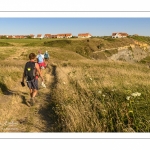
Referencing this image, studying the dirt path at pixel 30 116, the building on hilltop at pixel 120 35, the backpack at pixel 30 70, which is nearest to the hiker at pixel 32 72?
the backpack at pixel 30 70

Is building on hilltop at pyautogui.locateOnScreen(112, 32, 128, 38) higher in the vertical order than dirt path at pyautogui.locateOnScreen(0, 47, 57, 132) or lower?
higher

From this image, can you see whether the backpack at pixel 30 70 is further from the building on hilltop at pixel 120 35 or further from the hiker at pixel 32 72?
the building on hilltop at pixel 120 35

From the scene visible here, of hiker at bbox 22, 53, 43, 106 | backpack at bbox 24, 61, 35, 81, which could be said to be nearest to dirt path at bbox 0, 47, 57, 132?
hiker at bbox 22, 53, 43, 106

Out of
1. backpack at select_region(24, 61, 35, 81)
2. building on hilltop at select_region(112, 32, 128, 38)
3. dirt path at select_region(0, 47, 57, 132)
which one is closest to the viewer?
dirt path at select_region(0, 47, 57, 132)

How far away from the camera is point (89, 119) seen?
540cm

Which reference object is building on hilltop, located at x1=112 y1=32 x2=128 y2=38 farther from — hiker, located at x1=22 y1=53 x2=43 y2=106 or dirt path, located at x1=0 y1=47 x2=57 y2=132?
hiker, located at x1=22 y1=53 x2=43 y2=106

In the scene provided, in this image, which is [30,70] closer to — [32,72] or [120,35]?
[32,72]

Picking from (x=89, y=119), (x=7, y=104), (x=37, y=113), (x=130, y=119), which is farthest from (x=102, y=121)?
(x=7, y=104)

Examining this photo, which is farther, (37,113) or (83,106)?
(37,113)
